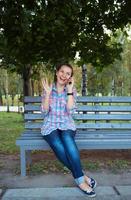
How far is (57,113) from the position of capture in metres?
5.79

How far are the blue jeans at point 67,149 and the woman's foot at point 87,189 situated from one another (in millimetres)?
50

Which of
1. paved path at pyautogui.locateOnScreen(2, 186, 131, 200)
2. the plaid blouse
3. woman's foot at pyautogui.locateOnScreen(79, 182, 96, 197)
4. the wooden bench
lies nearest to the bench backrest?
the wooden bench

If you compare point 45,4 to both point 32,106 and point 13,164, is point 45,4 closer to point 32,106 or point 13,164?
point 32,106

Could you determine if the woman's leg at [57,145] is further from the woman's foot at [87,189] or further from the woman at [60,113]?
the woman's foot at [87,189]

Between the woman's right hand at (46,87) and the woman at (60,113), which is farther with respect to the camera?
the woman's right hand at (46,87)

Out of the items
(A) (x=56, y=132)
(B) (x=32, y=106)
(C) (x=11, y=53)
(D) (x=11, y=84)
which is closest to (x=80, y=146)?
(A) (x=56, y=132)

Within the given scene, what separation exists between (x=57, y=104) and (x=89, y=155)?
5.99 ft

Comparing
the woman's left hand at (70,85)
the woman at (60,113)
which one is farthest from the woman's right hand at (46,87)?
the woman's left hand at (70,85)

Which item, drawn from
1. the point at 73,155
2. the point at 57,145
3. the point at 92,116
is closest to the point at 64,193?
the point at 73,155

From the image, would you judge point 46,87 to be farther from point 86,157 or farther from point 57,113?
point 86,157

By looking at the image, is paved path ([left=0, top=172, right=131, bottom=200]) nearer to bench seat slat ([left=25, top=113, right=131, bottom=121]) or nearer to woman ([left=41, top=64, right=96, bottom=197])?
woman ([left=41, top=64, right=96, bottom=197])

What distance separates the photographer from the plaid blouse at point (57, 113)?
5.74 m

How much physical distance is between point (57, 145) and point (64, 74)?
35.5 inches

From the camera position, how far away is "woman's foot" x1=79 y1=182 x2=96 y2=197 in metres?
5.10
